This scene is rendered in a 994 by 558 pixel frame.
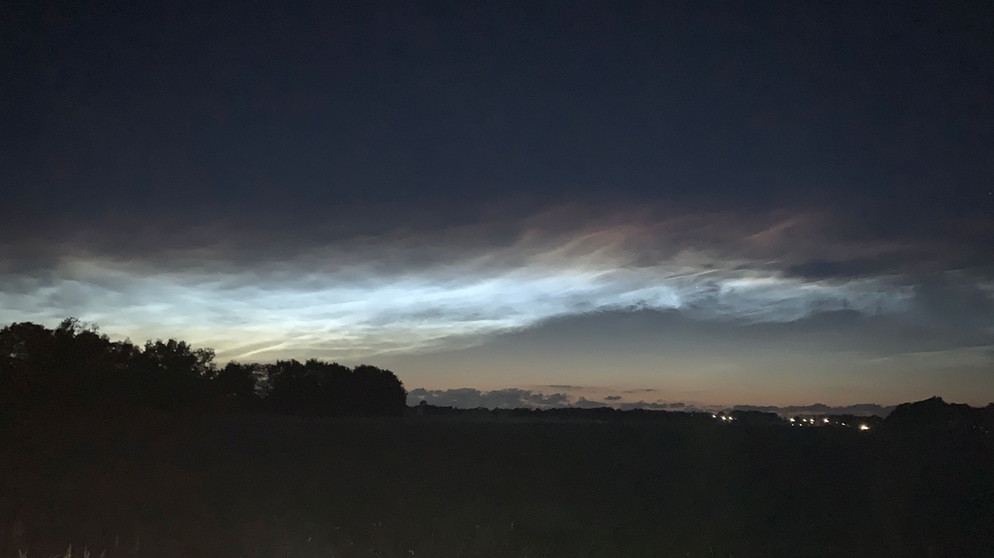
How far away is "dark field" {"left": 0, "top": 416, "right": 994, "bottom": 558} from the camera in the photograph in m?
13.7

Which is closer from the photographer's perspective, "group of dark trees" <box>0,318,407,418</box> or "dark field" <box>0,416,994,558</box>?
"dark field" <box>0,416,994,558</box>

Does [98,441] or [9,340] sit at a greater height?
[9,340]

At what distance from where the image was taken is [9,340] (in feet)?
161

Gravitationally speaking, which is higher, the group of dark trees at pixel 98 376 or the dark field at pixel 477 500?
the group of dark trees at pixel 98 376

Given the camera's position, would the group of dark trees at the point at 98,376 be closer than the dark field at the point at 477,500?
No

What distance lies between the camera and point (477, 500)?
19.3 meters

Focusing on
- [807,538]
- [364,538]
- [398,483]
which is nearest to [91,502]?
[364,538]

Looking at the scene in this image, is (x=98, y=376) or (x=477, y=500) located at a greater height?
(x=98, y=376)

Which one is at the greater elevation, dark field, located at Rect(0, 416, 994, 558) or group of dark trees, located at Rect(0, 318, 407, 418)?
group of dark trees, located at Rect(0, 318, 407, 418)

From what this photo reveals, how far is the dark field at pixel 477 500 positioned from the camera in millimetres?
13664

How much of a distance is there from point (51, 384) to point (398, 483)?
35350mm

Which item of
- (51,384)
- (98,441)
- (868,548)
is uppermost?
(51,384)

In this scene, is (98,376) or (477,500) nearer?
(477,500)

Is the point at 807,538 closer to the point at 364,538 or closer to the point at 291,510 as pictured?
the point at 364,538
